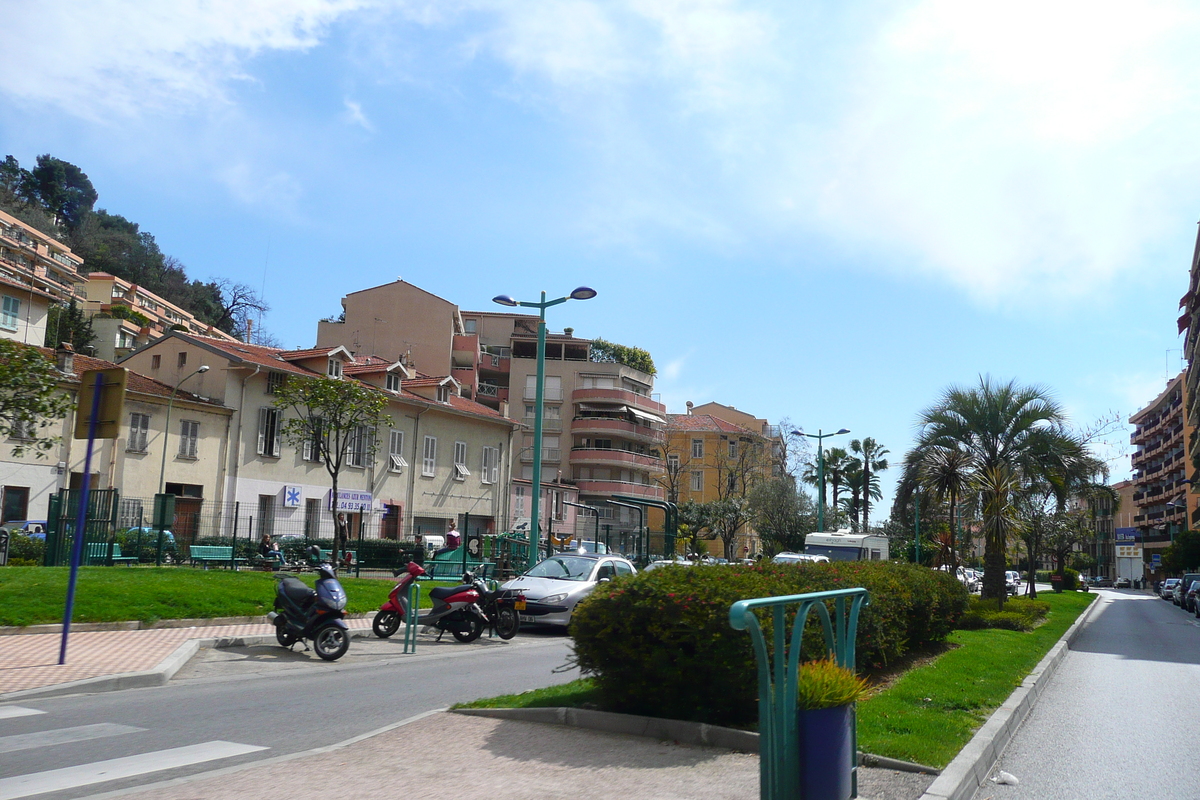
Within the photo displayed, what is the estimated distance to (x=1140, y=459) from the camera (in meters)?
108

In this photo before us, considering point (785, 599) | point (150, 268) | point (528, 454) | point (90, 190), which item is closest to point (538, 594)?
point (785, 599)

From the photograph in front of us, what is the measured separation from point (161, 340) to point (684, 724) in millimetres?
34321

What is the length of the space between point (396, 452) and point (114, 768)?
3520 cm

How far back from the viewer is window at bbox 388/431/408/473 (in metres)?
40.4

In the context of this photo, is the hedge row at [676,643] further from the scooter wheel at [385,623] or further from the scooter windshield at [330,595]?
the scooter wheel at [385,623]

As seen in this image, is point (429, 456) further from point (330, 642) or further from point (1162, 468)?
point (1162, 468)

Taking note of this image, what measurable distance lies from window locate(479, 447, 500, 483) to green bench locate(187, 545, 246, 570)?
22.4 meters

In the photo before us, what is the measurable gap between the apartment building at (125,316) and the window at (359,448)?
22.7 meters

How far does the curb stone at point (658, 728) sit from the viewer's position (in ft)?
20.5

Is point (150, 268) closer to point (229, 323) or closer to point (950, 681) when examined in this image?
point (229, 323)

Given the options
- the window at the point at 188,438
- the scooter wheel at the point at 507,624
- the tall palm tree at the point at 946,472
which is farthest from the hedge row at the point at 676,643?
the window at the point at 188,438

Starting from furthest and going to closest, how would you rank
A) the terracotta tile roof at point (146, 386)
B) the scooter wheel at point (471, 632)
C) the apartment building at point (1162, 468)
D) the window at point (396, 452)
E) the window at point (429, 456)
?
the apartment building at point (1162, 468), the window at point (429, 456), the window at point (396, 452), the terracotta tile roof at point (146, 386), the scooter wheel at point (471, 632)

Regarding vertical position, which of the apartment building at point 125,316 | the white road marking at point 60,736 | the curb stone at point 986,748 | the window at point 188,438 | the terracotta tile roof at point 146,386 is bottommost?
the white road marking at point 60,736

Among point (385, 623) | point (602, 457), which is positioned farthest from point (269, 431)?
point (602, 457)
